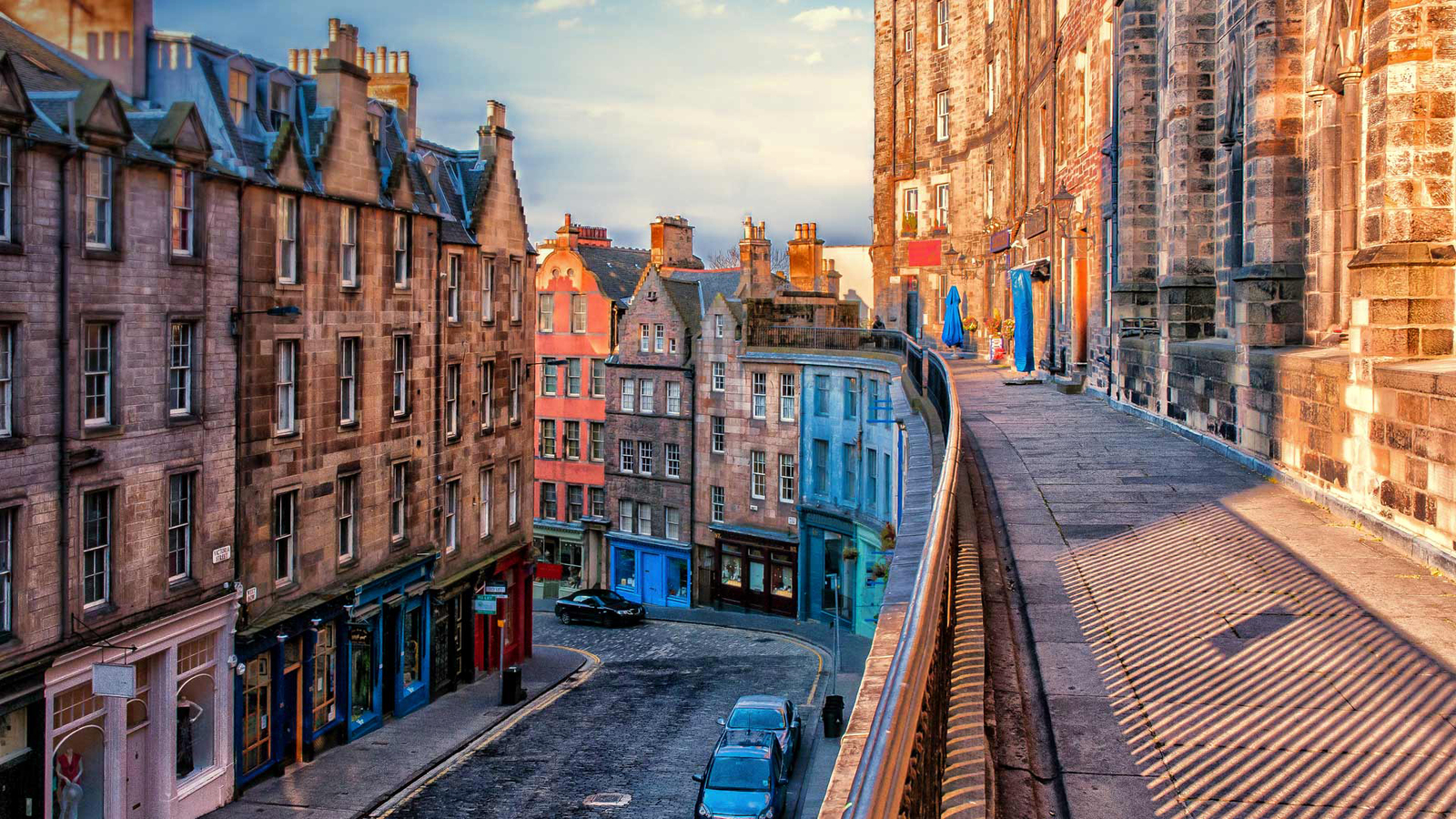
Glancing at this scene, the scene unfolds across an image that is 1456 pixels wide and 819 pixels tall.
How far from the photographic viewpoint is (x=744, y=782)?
19953mm

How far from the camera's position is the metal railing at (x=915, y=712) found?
3.26 metres

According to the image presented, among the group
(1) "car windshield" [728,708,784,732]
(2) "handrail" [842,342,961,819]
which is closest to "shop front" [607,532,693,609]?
(1) "car windshield" [728,708,784,732]

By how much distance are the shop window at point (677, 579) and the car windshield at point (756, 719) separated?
25.0 m

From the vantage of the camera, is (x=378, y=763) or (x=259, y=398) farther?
(x=378, y=763)

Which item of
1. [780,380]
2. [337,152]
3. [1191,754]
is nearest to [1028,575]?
[1191,754]

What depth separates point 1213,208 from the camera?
1981cm

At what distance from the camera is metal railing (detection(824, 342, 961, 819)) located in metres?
3.26

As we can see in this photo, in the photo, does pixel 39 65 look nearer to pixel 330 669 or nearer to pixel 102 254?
pixel 102 254

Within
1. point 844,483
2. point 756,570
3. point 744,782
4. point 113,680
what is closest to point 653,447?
point 756,570

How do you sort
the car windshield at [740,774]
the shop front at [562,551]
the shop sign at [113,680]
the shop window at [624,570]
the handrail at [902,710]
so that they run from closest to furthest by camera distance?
the handrail at [902,710] → the shop sign at [113,680] → the car windshield at [740,774] → the shop window at [624,570] → the shop front at [562,551]

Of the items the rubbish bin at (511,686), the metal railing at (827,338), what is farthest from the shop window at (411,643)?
the metal railing at (827,338)

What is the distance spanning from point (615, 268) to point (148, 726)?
39663mm

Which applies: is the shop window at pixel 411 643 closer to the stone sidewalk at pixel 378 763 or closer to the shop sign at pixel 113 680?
the stone sidewalk at pixel 378 763

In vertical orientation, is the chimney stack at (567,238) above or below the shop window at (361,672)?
above
